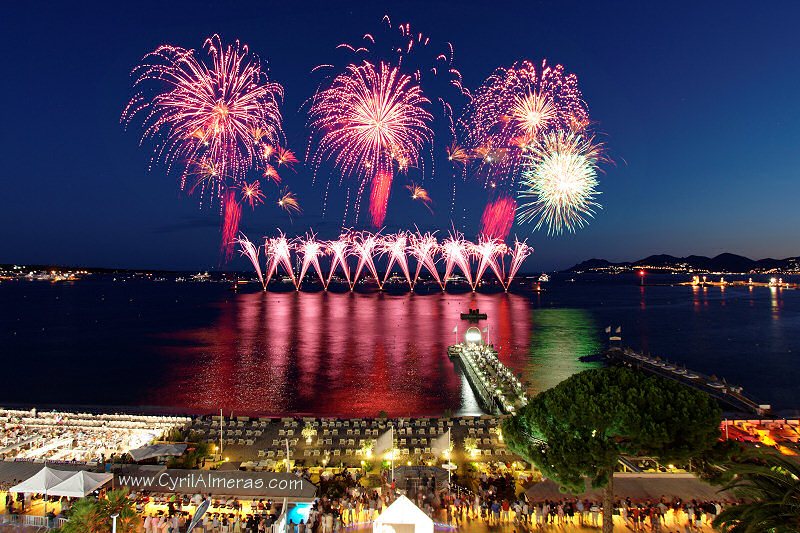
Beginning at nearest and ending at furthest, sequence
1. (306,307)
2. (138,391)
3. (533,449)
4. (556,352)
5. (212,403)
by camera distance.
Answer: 1. (533,449)
2. (212,403)
3. (138,391)
4. (556,352)
5. (306,307)

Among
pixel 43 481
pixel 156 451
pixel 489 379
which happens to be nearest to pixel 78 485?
pixel 43 481

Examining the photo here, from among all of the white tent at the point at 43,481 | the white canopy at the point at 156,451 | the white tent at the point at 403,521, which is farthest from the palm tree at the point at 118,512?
the white canopy at the point at 156,451

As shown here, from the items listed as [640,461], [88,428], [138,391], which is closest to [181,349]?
[138,391]

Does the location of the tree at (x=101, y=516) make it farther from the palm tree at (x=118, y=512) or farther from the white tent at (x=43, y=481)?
the white tent at (x=43, y=481)

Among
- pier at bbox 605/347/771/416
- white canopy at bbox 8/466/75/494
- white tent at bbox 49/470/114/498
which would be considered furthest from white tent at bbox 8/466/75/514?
pier at bbox 605/347/771/416

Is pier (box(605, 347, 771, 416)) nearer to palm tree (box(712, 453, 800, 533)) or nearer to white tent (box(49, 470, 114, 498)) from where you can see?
palm tree (box(712, 453, 800, 533))

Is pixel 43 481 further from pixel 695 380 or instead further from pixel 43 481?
pixel 695 380

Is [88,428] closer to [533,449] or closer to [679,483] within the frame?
[533,449]
